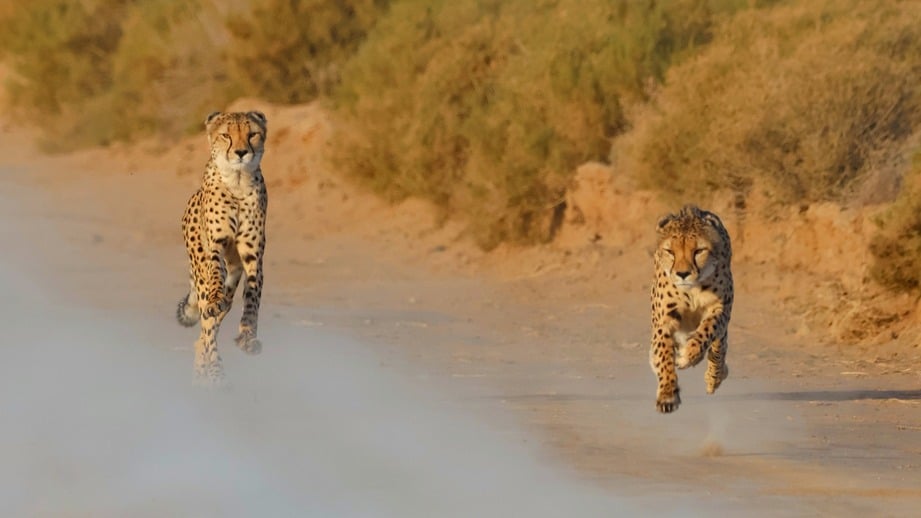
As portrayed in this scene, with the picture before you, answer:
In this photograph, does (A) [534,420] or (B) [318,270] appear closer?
(A) [534,420]

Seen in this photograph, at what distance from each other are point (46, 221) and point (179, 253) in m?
3.69

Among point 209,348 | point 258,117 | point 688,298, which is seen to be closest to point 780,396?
point 688,298

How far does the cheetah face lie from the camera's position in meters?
10.1

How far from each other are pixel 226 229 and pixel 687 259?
3.07m

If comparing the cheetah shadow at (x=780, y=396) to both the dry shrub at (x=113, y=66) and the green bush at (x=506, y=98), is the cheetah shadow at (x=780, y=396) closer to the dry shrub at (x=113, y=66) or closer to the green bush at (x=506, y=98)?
the green bush at (x=506, y=98)

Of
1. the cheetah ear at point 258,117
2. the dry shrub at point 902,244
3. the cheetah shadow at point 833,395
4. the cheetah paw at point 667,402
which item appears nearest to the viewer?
the cheetah paw at point 667,402

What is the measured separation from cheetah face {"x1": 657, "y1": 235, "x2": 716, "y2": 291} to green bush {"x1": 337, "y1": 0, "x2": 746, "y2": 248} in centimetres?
959

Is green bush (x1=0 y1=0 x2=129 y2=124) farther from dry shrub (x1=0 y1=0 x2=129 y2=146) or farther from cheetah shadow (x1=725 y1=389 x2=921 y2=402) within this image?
cheetah shadow (x1=725 y1=389 x2=921 y2=402)

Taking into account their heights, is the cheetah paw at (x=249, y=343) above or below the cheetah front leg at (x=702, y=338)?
above

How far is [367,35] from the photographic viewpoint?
28.7m

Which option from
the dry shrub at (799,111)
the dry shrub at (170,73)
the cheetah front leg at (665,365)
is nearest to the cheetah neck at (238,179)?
the cheetah front leg at (665,365)

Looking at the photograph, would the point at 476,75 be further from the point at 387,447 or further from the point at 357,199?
the point at 387,447

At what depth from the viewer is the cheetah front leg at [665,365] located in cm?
998

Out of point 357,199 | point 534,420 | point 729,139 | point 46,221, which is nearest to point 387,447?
point 534,420
